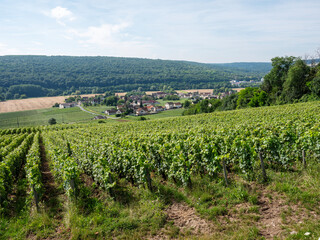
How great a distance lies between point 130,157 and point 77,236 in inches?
160

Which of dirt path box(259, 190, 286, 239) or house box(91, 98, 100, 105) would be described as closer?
dirt path box(259, 190, 286, 239)

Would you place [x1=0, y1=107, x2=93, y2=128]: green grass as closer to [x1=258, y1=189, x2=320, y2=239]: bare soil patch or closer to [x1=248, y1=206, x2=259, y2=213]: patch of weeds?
[x1=248, y1=206, x2=259, y2=213]: patch of weeds

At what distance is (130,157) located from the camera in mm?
9836

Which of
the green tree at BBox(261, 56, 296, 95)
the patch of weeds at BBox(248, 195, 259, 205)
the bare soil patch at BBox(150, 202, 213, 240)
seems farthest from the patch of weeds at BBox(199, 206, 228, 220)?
the green tree at BBox(261, 56, 296, 95)

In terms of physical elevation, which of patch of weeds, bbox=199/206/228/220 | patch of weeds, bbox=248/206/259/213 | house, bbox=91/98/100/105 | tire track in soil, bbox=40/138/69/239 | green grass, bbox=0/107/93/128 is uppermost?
patch of weeds, bbox=248/206/259/213

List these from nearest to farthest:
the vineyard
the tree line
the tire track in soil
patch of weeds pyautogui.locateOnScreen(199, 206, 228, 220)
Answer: the vineyard
patch of weeds pyautogui.locateOnScreen(199, 206, 228, 220)
the tire track in soil
the tree line

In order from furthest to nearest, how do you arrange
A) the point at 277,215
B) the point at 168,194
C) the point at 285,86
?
the point at 285,86 → the point at 168,194 → the point at 277,215

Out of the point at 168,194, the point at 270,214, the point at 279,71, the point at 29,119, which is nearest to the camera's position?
the point at 270,214

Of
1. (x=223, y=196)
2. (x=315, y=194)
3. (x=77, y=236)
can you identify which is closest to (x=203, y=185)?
(x=223, y=196)

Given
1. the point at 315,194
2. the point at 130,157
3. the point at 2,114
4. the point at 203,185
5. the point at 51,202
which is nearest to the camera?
the point at 315,194

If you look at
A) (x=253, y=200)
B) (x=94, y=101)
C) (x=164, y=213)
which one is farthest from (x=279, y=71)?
(x=94, y=101)

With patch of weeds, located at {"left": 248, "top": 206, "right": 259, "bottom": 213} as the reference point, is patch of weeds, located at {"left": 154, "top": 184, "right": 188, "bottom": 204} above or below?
below

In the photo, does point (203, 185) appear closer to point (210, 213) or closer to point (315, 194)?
point (210, 213)

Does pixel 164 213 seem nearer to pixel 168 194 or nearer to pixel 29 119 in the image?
pixel 168 194
